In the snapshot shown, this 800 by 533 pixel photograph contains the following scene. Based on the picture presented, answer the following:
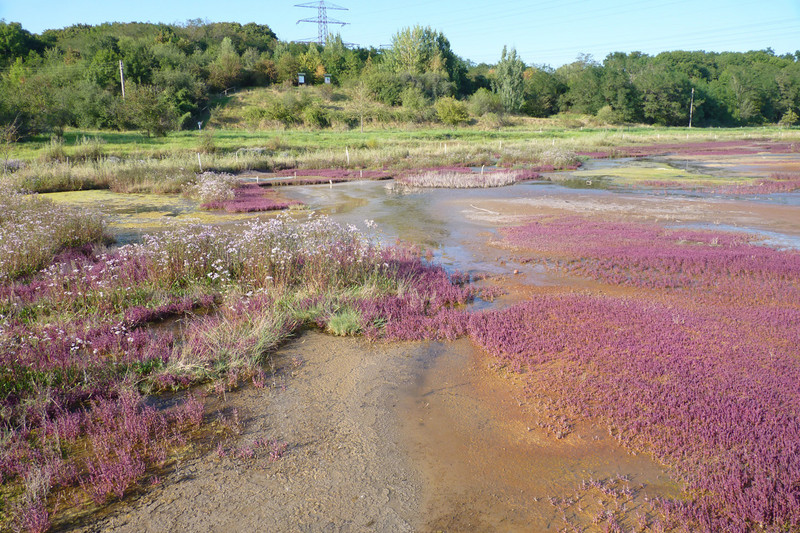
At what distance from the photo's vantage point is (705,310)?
27.9 ft

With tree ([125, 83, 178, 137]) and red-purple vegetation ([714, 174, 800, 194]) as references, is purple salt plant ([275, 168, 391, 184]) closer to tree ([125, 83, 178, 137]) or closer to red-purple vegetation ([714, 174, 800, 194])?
tree ([125, 83, 178, 137])

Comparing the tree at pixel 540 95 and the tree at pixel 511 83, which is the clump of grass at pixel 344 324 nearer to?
the tree at pixel 511 83

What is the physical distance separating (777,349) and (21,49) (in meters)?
98.5

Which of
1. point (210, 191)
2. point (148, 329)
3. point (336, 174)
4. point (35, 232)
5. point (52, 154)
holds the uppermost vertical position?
point (52, 154)

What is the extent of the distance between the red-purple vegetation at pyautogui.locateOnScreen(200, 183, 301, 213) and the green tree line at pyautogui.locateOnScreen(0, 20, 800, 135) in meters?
41.1

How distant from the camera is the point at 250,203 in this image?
68.7 ft

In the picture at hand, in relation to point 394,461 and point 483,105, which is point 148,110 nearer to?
point 394,461

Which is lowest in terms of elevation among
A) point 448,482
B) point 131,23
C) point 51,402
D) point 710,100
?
point 448,482

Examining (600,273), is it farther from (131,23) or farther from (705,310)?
(131,23)

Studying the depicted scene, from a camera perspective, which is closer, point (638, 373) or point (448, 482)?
point (448, 482)

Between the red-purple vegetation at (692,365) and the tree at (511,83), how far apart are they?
254 ft

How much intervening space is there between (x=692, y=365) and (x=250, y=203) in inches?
706

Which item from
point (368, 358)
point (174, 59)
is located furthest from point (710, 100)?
point (368, 358)

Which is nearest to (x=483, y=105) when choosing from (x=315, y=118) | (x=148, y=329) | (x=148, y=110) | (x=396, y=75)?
(x=396, y=75)
